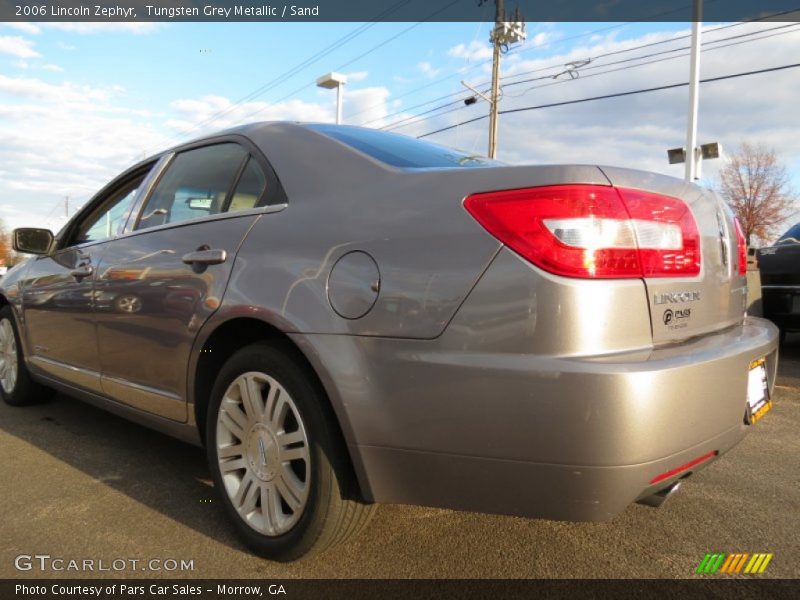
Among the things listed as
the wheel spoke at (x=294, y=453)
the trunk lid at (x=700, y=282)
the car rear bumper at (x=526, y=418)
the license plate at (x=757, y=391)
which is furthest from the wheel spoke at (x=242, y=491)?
the license plate at (x=757, y=391)

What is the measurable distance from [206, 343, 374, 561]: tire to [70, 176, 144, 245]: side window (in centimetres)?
151

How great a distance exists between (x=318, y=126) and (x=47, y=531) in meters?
1.95

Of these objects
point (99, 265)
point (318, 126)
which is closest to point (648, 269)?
point (318, 126)

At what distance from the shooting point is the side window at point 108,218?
328 cm

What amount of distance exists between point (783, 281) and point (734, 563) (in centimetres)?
468

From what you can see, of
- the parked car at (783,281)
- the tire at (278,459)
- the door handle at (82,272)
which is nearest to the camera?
the tire at (278,459)

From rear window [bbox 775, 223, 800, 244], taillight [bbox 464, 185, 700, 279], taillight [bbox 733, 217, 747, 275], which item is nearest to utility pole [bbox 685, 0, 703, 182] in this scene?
rear window [bbox 775, 223, 800, 244]

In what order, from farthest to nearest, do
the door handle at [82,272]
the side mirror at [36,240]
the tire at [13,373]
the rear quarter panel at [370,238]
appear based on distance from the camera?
the tire at [13,373] < the side mirror at [36,240] < the door handle at [82,272] < the rear quarter panel at [370,238]

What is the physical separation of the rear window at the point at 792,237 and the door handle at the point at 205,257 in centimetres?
583

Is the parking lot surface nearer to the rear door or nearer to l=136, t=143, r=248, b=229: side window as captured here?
the rear door

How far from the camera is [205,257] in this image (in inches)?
92.4

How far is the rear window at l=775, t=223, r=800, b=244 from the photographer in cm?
591

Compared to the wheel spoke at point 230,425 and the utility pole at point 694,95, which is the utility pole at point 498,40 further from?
the wheel spoke at point 230,425
